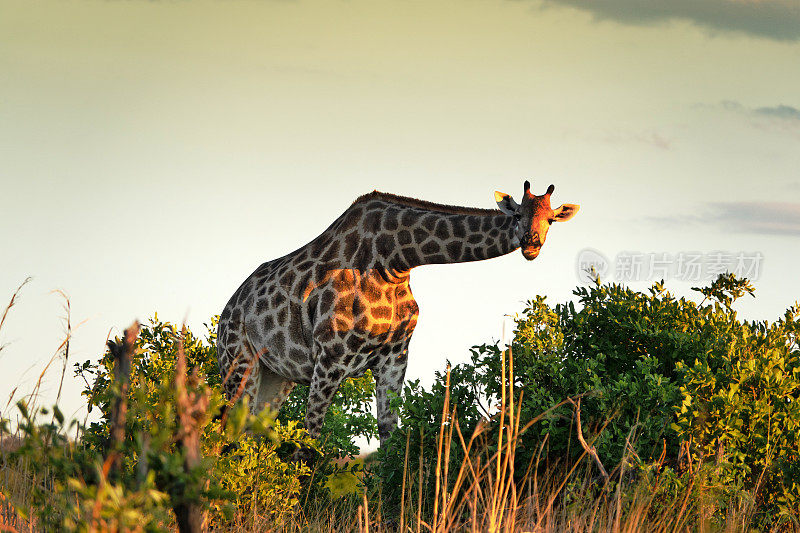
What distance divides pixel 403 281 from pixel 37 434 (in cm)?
589

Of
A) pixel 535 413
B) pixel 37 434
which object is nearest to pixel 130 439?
pixel 37 434

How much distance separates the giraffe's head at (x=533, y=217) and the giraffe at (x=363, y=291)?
0.06ft

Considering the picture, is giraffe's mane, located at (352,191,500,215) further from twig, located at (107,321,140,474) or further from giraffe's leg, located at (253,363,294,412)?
twig, located at (107,321,140,474)

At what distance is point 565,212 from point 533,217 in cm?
44

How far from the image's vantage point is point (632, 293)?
868 cm

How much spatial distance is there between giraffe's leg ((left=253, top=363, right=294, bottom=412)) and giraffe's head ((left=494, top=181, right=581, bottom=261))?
3834 mm

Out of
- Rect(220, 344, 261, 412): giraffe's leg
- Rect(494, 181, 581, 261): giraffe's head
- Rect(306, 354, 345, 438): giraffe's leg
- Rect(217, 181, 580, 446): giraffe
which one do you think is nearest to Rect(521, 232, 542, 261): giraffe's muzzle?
Rect(494, 181, 581, 261): giraffe's head

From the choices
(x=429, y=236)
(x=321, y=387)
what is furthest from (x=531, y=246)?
(x=321, y=387)

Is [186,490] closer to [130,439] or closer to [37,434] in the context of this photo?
[37,434]

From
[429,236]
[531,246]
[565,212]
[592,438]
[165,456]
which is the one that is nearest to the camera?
[165,456]

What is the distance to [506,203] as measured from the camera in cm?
869

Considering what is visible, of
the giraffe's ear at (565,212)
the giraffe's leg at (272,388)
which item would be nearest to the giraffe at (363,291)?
the giraffe's ear at (565,212)

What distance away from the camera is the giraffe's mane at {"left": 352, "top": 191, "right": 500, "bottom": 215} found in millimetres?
9258

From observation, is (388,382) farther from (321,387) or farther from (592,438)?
(592,438)
